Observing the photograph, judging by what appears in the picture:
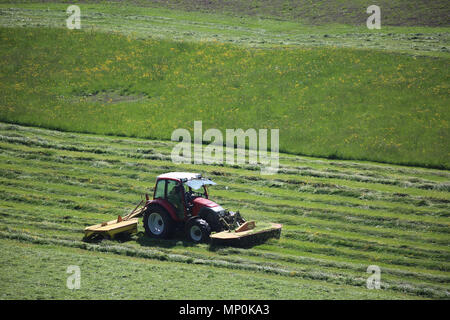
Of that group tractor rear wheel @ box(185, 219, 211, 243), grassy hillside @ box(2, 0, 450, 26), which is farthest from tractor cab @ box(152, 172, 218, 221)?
grassy hillside @ box(2, 0, 450, 26)

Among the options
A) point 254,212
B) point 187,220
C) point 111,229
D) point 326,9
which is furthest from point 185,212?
point 326,9

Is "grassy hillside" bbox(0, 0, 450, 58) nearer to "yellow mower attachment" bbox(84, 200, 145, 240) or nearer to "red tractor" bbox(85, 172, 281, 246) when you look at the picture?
"red tractor" bbox(85, 172, 281, 246)

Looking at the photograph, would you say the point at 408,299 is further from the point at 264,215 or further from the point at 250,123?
the point at 250,123

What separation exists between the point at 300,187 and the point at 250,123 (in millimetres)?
11076

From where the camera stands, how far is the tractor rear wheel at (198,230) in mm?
21156

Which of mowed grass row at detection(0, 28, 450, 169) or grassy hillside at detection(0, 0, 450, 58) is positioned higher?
grassy hillside at detection(0, 0, 450, 58)

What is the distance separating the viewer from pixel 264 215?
25.5 m

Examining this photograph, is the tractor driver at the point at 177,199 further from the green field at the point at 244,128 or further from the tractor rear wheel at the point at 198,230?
the green field at the point at 244,128

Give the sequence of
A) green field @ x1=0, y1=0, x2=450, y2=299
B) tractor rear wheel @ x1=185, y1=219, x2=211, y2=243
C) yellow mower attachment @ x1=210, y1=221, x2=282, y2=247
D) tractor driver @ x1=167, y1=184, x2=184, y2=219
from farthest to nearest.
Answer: tractor driver @ x1=167, y1=184, x2=184, y2=219 < tractor rear wheel @ x1=185, y1=219, x2=211, y2=243 < yellow mower attachment @ x1=210, y1=221, x2=282, y2=247 < green field @ x1=0, y1=0, x2=450, y2=299

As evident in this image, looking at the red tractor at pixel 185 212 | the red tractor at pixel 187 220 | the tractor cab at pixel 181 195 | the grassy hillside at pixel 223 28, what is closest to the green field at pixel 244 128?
the grassy hillside at pixel 223 28

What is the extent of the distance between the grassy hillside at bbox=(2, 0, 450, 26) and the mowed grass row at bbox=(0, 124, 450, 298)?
36259mm

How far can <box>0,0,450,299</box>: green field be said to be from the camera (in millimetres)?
18953

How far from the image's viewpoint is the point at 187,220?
2173 cm

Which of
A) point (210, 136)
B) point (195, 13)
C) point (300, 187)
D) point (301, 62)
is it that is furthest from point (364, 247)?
point (195, 13)
